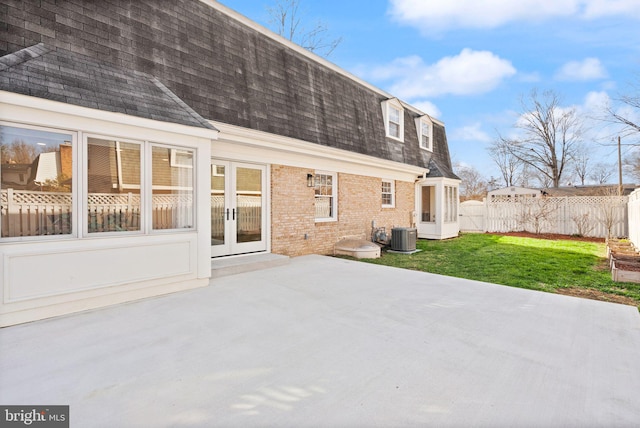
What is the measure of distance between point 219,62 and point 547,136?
33.9 meters

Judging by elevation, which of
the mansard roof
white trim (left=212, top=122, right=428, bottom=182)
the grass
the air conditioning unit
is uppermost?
the mansard roof

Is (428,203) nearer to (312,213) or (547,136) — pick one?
(312,213)

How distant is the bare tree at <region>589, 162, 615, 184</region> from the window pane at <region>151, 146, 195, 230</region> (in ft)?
167

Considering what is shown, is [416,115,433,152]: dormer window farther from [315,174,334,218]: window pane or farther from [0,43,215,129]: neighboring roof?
[0,43,215,129]: neighboring roof

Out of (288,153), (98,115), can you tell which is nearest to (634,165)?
(288,153)

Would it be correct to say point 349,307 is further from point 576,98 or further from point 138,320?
point 576,98

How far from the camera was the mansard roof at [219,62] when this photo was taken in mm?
5035

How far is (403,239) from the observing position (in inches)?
412

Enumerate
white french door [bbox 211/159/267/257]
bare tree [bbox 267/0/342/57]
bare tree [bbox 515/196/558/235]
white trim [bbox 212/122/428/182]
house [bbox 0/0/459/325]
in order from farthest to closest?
bare tree [bbox 267/0/342/57] → bare tree [bbox 515/196/558/235] → white french door [bbox 211/159/267/257] → white trim [bbox 212/122/428/182] → house [bbox 0/0/459/325]

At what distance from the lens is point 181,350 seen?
3141 millimetres

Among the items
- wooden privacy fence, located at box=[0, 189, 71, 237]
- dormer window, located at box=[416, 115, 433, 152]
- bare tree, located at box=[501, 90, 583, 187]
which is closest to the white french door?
wooden privacy fence, located at box=[0, 189, 71, 237]

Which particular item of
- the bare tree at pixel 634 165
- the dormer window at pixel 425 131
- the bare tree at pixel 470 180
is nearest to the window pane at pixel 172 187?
the dormer window at pixel 425 131

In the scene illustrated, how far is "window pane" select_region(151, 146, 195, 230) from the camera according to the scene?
5.10 m

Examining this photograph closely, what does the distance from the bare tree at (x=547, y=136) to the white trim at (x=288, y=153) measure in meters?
26.0
